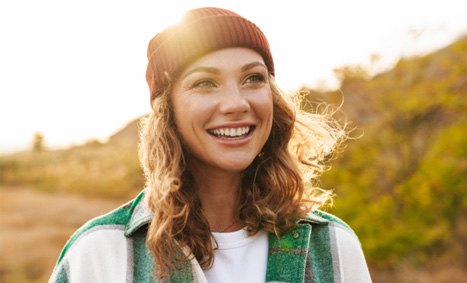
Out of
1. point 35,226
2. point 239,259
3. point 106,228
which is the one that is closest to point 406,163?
point 239,259

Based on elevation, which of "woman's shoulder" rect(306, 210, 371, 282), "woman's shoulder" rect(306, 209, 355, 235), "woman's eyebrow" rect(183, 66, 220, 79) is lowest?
"woman's shoulder" rect(306, 210, 371, 282)

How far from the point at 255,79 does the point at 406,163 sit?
7333 mm

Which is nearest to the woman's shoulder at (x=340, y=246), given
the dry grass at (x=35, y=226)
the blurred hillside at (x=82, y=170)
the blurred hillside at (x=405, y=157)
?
the blurred hillside at (x=405, y=157)

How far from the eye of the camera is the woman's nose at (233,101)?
2.12 meters

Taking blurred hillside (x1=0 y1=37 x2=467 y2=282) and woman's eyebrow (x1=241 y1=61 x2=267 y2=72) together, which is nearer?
woman's eyebrow (x1=241 y1=61 x2=267 y2=72)

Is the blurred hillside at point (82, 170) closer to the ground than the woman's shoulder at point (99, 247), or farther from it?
closer to the ground

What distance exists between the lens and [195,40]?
2.21m

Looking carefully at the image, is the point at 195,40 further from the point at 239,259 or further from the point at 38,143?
the point at 38,143

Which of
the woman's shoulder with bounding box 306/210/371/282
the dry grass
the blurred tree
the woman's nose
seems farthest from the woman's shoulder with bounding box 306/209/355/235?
the blurred tree

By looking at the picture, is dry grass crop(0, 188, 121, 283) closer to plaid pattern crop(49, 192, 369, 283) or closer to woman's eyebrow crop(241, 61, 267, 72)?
plaid pattern crop(49, 192, 369, 283)

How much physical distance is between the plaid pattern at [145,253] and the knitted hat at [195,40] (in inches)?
19.6

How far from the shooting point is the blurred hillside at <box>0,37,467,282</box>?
27.2ft

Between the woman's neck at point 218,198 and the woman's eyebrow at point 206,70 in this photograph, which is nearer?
the woman's eyebrow at point 206,70

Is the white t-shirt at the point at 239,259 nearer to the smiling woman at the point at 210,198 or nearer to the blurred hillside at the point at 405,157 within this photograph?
the smiling woman at the point at 210,198
